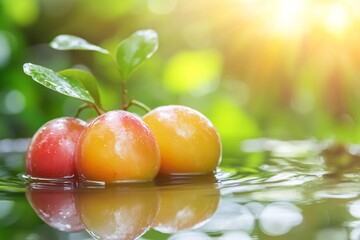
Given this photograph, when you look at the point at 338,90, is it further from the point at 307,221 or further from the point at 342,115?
the point at 307,221

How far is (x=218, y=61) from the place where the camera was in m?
2.38

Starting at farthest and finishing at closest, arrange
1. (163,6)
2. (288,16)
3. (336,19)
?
(163,6), (288,16), (336,19)

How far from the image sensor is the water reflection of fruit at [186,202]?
606 millimetres

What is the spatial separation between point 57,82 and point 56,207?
0.70ft

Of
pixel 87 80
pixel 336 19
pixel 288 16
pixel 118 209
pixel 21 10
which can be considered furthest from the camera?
pixel 21 10

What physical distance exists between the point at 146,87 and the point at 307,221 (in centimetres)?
177

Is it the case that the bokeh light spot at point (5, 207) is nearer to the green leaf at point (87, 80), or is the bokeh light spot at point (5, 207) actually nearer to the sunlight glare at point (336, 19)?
the green leaf at point (87, 80)

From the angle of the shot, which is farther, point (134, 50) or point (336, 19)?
point (336, 19)

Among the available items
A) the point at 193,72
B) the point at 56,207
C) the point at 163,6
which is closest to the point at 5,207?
the point at 56,207

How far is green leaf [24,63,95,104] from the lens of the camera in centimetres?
84

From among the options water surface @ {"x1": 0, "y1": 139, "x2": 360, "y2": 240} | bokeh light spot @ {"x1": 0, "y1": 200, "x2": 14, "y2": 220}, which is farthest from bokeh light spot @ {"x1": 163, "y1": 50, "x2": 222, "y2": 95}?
bokeh light spot @ {"x1": 0, "y1": 200, "x2": 14, "y2": 220}

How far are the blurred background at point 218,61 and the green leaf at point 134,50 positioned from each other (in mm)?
854

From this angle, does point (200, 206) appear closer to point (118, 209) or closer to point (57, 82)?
point (118, 209)

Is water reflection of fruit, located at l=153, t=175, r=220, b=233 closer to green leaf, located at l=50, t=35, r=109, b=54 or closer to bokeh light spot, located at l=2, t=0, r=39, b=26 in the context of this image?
green leaf, located at l=50, t=35, r=109, b=54
